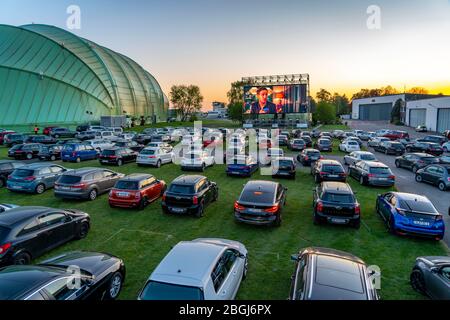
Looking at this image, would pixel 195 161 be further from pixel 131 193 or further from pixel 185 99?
pixel 185 99

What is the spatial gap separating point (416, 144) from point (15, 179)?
36.1m

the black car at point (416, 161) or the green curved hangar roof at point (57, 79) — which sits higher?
the green curved hangar roof at point (57, 79)

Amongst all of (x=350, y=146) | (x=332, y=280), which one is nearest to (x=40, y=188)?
(x=332, y=280)

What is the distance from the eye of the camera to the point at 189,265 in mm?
6145

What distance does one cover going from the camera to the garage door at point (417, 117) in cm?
7382

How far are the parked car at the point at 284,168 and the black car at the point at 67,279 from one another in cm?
1505

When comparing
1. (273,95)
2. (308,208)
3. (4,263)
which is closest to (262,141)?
(308,208)

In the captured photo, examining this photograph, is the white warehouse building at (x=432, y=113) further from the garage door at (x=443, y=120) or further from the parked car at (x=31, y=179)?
the parked car at (x=31, y=179)

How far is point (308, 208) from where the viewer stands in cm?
1505

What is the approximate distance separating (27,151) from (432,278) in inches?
1163

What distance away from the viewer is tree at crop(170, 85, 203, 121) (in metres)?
116

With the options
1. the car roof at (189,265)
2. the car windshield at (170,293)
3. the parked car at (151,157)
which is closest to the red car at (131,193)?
the car roof at (189,265)

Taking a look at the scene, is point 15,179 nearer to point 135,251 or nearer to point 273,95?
point 135,251

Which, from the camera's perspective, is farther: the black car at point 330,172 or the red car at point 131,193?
the black car at point 330,172
